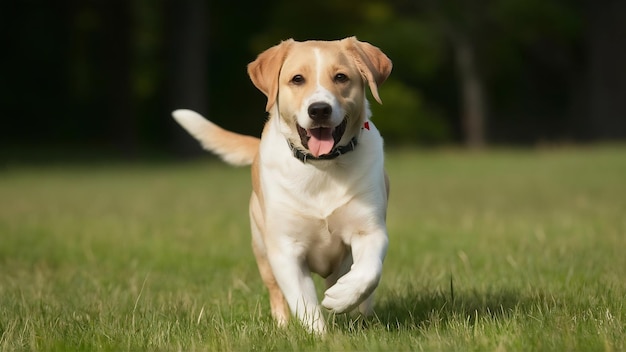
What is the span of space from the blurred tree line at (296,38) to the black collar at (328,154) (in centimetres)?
2214

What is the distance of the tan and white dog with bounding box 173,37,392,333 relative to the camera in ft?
15.2

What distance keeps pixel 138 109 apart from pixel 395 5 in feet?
40.5

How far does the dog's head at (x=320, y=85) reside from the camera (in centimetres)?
459

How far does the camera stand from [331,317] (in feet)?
15.5

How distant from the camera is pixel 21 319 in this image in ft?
16.1

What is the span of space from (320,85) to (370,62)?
362 mm

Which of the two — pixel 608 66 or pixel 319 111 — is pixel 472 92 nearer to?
pixel 608 66

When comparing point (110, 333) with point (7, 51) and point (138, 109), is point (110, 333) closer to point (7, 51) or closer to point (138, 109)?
point (7, 51)

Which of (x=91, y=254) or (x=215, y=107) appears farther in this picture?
(x=215, y=107)

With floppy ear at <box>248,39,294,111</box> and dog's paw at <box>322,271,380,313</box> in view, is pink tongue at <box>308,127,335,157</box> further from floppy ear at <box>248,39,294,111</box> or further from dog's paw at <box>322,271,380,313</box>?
dog's paw at <box>322,271,380,313</box>

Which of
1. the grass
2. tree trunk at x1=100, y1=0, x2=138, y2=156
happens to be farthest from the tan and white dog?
tree trunk at x1=100, y1=0, x2=138, y2=156

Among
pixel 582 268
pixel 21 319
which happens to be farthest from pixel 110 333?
pixel 582 268

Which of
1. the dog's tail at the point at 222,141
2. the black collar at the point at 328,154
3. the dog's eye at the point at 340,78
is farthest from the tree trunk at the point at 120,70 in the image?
the dog's eye at the point at 340,78

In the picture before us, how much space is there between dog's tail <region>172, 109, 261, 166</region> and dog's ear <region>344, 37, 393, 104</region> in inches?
49.7
